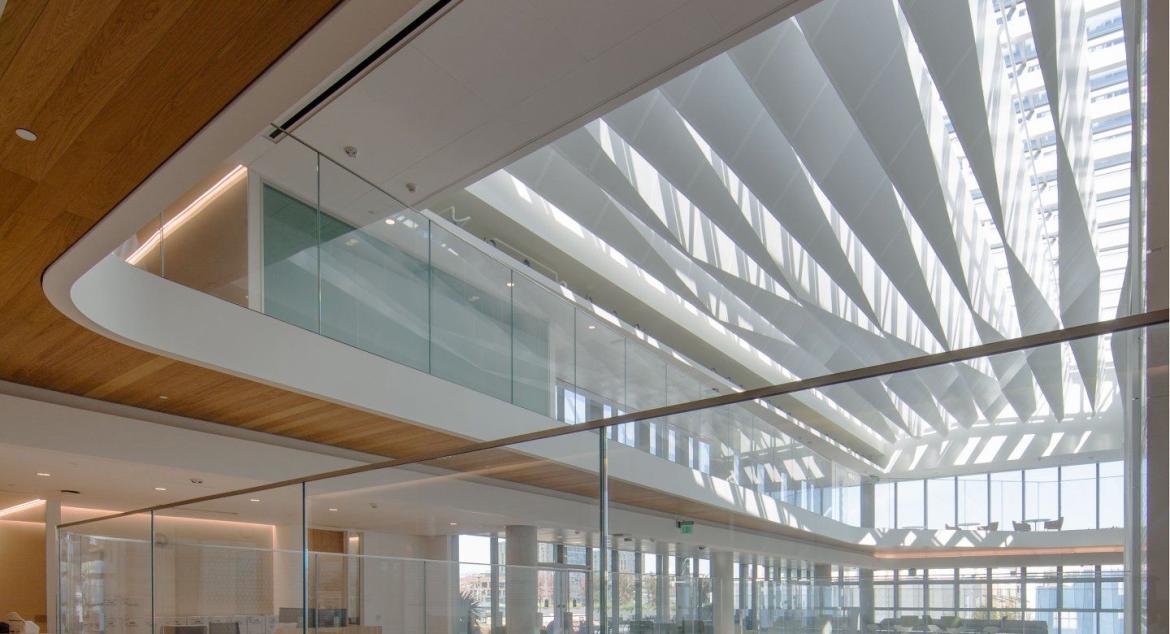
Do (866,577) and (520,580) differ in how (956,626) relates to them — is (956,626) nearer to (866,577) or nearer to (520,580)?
(866,577)

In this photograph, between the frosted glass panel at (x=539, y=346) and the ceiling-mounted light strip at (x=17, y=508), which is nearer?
the frosted glass panel at (x=539, y=346)

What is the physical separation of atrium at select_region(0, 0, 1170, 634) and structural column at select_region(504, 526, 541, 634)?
18mm

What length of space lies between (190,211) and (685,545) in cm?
501

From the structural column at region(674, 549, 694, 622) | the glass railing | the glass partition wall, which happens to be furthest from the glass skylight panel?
the glass railing

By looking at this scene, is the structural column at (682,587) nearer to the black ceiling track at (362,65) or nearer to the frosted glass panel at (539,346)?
the black ceiling track at (362,65)

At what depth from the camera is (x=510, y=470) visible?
363 centimetres

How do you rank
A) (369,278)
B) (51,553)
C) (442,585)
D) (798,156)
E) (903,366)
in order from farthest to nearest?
(51,553) → (369,278) → (798,156) → (442,585) → (903,366)

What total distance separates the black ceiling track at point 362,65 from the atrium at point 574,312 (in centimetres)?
3

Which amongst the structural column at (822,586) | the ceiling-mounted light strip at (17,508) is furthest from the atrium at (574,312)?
the ceiling-mounted light strip at (17,508)

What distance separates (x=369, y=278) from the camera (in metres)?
7.86

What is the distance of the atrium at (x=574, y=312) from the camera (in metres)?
2.30

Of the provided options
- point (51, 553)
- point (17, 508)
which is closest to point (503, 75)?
point (51, 553)

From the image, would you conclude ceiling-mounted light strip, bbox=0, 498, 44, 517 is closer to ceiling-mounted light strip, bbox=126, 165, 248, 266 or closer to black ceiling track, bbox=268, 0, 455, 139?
ceiling-mounted light strip, bbox=126, 165, 248, 266

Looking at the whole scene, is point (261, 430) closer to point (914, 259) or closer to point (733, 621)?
point (914, 259)
